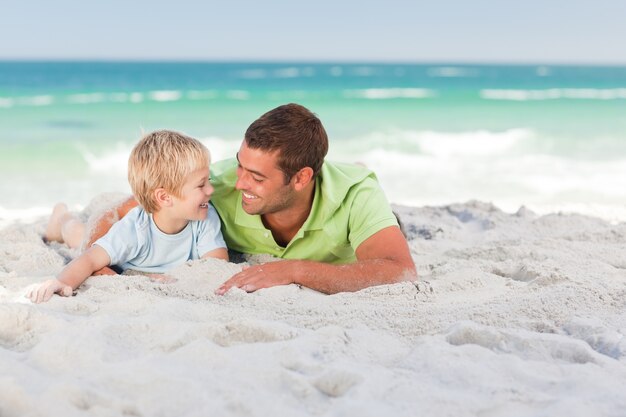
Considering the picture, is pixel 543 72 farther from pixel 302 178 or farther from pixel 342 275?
pixel 342 275

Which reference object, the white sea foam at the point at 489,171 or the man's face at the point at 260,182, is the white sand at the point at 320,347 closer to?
the man's face at the point at 260,182

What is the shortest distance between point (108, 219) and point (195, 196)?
766 mm

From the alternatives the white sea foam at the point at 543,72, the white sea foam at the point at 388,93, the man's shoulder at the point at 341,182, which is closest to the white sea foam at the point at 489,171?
the man's shoulder at the point at 341,182

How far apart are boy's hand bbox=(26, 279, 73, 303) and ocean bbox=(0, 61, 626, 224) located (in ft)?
8.95

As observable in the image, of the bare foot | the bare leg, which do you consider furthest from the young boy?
the bare foot

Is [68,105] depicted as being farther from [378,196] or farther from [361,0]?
[361,0]

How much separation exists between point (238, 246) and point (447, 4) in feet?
103

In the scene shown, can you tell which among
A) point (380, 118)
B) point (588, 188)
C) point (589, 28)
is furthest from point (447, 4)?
point (588, 188)

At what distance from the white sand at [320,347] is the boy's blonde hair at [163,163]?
17.8 inches

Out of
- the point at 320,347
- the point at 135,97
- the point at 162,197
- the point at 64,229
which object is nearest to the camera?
the point at 320,347

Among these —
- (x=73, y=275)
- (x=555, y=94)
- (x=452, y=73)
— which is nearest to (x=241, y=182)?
(x=73, y=275)

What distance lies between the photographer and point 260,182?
343 centimetres

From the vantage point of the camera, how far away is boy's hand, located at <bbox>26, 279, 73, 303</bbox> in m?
2.96

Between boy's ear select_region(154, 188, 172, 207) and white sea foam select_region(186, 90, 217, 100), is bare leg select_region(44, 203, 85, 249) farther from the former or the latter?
white sea foam select_region(186, 90, 217, 100)
